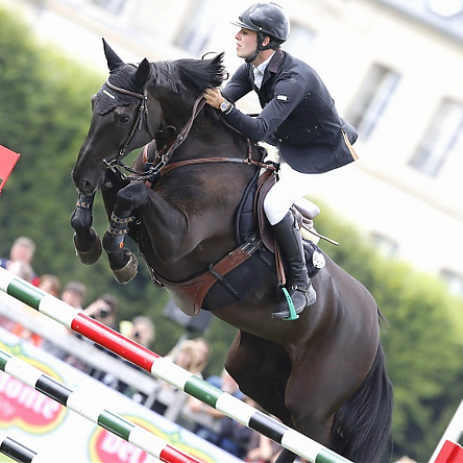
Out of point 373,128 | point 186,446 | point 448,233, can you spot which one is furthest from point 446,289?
point 186,446

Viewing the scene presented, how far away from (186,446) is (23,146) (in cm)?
1064

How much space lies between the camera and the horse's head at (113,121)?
4750 mm

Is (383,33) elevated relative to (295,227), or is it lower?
elevated

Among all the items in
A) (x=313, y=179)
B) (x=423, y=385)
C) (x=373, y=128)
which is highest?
(x=373, y=128)

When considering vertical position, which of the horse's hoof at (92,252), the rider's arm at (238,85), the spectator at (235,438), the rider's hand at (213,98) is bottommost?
the spectator at (235,438)

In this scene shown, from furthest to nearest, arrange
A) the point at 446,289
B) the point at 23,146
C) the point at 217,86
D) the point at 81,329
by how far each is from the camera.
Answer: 1. the point at 446,289
2. the point at 23,146
3. the point at 217,86
4. the point at 81,329

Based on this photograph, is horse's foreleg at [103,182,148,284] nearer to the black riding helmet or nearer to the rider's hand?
the rider's hand

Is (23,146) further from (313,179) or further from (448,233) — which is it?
(448,233)


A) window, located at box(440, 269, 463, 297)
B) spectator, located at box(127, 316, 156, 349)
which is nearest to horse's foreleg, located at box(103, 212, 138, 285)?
spectator, located at box(127, 316, 156, 349)

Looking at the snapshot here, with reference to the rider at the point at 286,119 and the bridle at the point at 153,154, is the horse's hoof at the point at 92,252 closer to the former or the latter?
the bridle at the point at 153,154

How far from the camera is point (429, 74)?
80.5 ft

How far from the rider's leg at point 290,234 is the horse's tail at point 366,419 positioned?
3.52 feet

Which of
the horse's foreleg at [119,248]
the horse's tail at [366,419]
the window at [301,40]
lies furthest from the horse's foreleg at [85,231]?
the window at [301,40]

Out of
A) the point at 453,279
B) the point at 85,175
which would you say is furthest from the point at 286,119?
the point at 453,279
